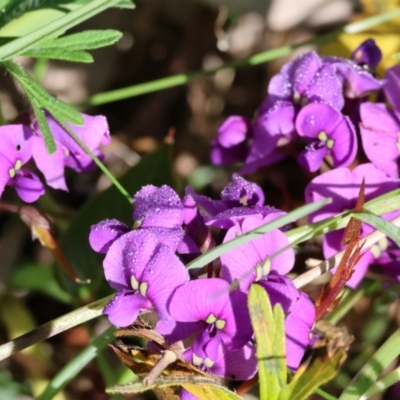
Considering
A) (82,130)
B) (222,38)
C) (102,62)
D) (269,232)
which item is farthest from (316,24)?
(269,232)

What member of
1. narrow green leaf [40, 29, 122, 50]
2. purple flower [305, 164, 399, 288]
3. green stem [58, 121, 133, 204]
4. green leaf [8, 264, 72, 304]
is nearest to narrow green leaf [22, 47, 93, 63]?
narrow green leaf [40, 29, 122, 50]

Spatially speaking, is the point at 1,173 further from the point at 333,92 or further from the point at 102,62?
the point at 102,62

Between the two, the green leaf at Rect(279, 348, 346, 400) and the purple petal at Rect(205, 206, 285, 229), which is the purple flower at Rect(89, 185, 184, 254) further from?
the green leaf at Rect(279, 348, 346, 400)

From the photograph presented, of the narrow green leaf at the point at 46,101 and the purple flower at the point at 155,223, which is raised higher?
the narrow green leaf at the point at 46,101

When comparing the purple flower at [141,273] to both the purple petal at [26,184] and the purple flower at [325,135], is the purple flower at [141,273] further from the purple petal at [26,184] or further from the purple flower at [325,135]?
the purple flower at [325,135]

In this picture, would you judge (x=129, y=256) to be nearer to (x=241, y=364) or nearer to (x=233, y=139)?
(x=241, y=364)

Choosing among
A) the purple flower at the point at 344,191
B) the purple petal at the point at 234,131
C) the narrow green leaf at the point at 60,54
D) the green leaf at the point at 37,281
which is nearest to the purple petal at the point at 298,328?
the purple flower at the point at 344,191
